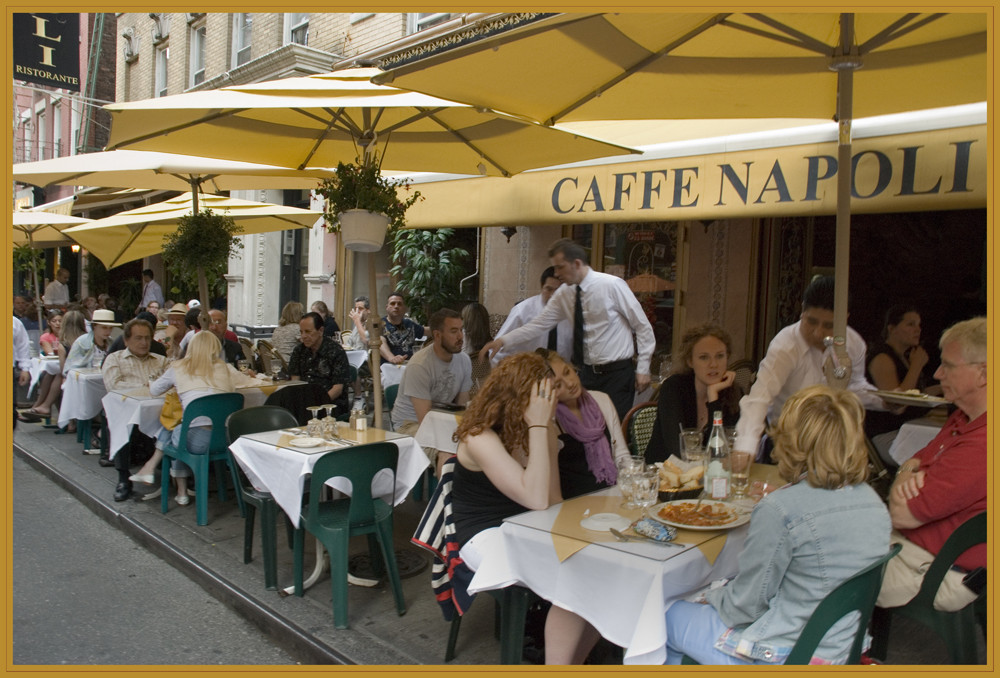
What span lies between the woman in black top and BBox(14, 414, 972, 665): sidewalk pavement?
A: 1.28 meters

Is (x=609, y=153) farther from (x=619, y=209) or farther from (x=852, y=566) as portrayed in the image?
(x=852, y=566)

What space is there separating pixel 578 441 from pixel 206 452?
10.9ft

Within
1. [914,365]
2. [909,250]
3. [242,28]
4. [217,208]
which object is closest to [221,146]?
[217,208]

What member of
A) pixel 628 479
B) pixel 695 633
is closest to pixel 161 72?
pixel 628 479

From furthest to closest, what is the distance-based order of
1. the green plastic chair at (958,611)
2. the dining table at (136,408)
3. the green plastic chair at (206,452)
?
1. the dining table at (136,408)
2. the green plastic chair at (206,452)
3. the green plastic chair at (958,611)

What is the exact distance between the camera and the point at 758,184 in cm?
415

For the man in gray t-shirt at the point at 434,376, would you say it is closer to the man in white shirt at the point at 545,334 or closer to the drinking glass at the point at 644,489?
the man in white shirt at the point at 545,334

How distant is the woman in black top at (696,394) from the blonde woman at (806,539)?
67.8 inches

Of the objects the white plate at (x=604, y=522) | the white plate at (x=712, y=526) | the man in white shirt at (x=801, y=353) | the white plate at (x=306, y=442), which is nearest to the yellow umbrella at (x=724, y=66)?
the man in white shirt at (x=801, y=353)

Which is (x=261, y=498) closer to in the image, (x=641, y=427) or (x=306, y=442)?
(x=306, y=442)

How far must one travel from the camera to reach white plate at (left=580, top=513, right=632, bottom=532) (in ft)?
9.72

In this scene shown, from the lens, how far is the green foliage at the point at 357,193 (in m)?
5.19

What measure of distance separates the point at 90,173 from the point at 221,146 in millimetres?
1458

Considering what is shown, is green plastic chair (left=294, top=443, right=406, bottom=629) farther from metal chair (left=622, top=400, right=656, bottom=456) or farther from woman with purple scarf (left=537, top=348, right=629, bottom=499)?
metal chair (left=622, top=400, right=656, bottom=456)
